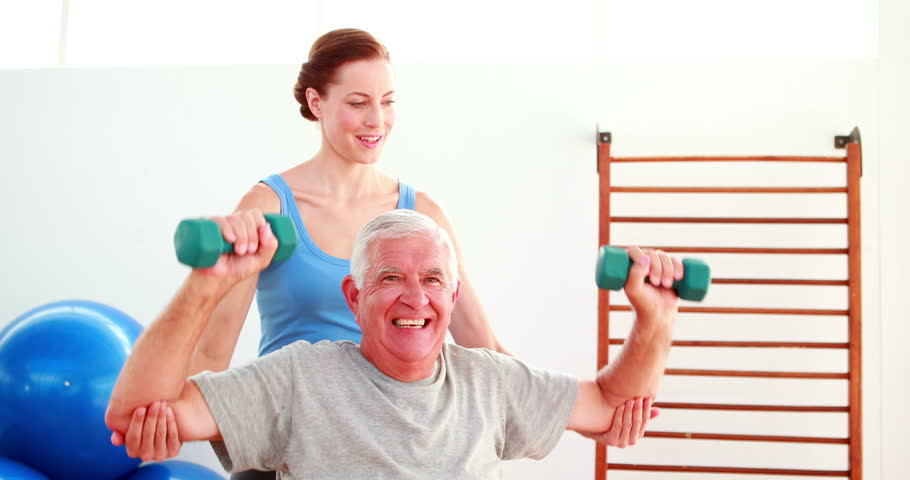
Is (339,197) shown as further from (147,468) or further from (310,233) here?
(147,468)

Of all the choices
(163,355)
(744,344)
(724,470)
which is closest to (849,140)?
(744,344)

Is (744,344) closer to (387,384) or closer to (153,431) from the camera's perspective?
(387,384)

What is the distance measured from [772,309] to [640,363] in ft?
6.60

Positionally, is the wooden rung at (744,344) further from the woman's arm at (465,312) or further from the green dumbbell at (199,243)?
the green dumbbell at (199,243)

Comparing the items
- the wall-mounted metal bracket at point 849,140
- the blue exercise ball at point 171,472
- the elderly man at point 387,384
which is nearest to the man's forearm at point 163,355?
the elderly man at point 387,384

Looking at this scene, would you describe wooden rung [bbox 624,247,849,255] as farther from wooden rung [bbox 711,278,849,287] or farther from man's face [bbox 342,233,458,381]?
man's face [bbox 342,233,458,381]

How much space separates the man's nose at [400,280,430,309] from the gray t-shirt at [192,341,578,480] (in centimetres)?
13

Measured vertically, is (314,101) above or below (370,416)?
above

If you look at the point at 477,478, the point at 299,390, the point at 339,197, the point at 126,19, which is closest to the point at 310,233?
the point at 339,197

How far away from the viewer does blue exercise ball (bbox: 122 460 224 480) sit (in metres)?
2.77

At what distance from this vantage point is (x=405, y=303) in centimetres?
142

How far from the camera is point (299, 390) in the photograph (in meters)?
1.34

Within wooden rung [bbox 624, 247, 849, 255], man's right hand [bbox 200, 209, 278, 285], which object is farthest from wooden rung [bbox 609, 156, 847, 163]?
man's right hand [bbox 200, 209, 278, 285]

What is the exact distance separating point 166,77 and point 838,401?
10.2ft
